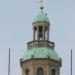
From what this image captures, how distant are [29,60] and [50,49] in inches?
109

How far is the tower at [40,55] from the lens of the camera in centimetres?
11194

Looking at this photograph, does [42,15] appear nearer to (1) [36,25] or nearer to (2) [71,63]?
(1) [36,25]

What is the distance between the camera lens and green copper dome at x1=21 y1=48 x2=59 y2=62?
368 feet

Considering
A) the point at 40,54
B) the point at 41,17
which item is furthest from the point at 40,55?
the point at 41,17

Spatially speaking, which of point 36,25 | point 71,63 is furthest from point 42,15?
point 71,63

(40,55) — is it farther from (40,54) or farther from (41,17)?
(41,17)

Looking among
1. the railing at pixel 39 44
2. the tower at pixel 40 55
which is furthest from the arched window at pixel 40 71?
the railing at pixel 39 44

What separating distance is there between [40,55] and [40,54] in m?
0.12

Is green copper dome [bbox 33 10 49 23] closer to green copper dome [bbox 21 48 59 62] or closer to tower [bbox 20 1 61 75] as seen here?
tower [bbox 20 1 61 75]

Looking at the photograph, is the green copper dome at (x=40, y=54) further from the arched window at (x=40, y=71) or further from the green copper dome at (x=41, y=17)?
the green copper dome at (x=41, y=17)

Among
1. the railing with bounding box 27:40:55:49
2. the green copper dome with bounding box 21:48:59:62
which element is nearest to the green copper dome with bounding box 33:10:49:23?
the railing with bounding box 27:40:55:49

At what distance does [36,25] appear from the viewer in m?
114

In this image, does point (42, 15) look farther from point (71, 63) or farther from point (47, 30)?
point (71, 63)

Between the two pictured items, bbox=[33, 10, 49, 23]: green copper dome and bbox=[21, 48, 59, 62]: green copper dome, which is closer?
bbox=[21, 48, 59, 62]: green copper dome
